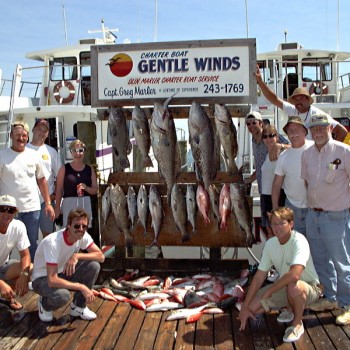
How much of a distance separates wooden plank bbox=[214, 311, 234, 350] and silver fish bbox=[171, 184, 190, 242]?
Result: 3.86ft

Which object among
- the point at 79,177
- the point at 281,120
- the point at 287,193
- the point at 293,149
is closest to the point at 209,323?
the point at 287,193

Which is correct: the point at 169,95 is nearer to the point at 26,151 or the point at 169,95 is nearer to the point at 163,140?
the point at 163,140

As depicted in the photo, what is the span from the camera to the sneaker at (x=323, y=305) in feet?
13.0

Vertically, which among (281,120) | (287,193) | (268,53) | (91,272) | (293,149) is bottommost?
(91,272)

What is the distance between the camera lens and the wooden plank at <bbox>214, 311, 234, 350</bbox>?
3.47 metres

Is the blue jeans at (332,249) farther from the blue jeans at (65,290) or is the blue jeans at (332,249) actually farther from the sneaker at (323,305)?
the blue jeans at (65,290)

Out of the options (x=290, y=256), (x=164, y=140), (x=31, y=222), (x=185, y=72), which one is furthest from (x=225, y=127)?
(x=31, y=222)

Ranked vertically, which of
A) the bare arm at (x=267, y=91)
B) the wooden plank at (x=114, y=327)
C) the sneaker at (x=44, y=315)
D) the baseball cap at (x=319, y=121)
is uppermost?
→ the bare arm at (x=267, y=91)

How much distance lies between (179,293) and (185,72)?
2480 mm

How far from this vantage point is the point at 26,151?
504 cm

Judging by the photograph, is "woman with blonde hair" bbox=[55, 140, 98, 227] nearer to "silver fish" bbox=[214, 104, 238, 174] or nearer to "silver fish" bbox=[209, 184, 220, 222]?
"silver fish" bbox=[209, 184, 220, 222]

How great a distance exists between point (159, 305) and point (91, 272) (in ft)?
2.33

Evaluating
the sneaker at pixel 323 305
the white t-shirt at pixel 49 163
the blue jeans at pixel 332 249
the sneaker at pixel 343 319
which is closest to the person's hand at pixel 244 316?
the sneaker at pixel 323 305

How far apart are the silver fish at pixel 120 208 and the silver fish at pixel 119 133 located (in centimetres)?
37
